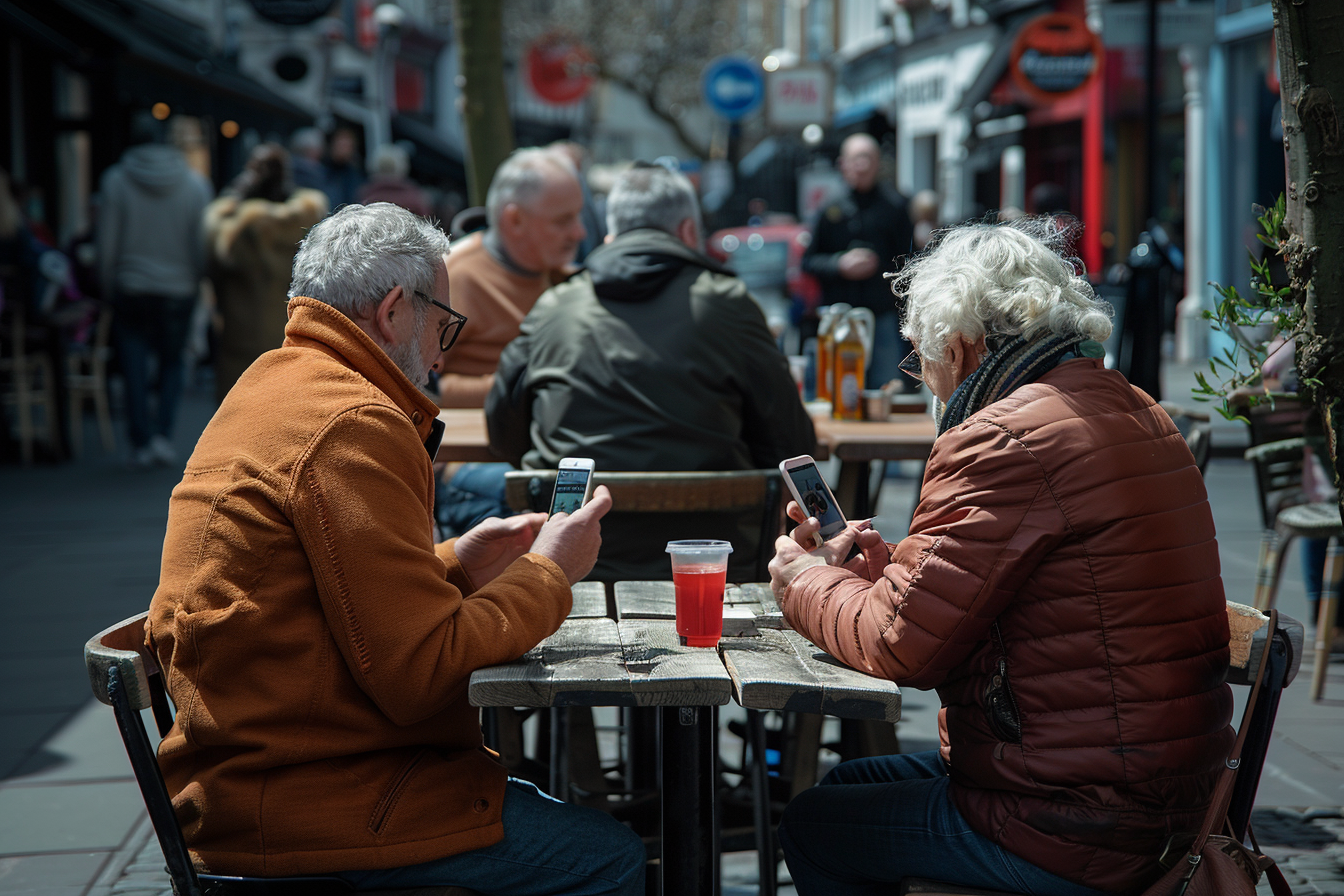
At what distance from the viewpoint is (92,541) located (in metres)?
7.46

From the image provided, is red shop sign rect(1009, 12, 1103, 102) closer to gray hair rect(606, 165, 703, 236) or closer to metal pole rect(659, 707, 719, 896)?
gray hair rect(606, 165, 703, 236)

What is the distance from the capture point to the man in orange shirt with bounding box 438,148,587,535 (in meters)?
5.05

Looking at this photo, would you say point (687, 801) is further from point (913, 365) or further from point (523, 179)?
point (523, 179)

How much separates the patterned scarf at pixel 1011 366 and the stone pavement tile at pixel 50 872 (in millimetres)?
2486

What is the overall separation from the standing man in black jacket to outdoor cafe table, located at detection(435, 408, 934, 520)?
4325mm

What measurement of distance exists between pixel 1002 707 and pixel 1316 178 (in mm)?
1227

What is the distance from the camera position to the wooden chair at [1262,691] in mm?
2180

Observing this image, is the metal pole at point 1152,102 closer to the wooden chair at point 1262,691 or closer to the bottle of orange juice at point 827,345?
the bottle of orange juice at point 827,345

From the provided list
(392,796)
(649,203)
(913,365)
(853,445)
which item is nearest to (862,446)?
(853,445)

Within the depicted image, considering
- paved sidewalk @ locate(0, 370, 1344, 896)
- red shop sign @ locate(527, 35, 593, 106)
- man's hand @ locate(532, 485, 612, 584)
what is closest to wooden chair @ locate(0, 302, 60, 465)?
paved sidewalk @ locate(0, 370, 1344, 896)

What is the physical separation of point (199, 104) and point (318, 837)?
15636 mm

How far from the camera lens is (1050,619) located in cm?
208

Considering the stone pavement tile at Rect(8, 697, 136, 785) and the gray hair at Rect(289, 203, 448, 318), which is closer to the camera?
the gray hair at Rect(289, 203, 448, 318)

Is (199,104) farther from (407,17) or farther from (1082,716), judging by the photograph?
(407,17)
